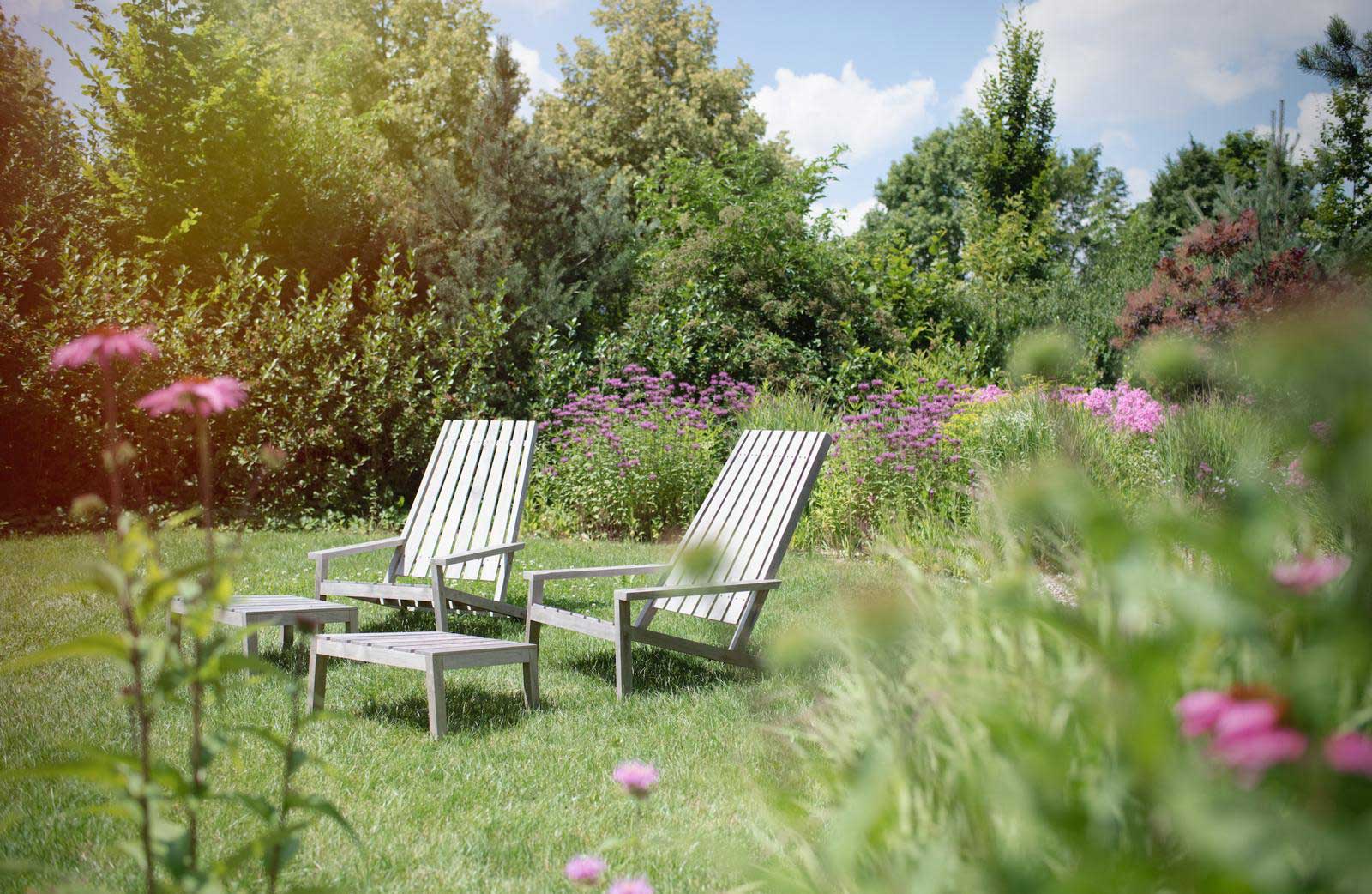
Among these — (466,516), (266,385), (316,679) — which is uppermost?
(266,385)

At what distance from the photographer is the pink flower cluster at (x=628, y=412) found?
26.0ft

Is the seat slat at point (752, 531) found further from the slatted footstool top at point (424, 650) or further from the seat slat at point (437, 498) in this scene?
the seat slat at point (437, 498)

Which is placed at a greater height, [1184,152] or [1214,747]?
[1184,152]

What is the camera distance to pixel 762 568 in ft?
12.8

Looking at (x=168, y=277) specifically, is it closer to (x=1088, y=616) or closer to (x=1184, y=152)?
(x=1088, y=616)

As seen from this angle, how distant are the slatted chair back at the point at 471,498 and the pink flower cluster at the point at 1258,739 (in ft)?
14.4

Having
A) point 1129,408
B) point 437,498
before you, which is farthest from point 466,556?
point 1129,408

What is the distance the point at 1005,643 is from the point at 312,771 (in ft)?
7.38

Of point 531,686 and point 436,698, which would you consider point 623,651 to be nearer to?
point 531,686

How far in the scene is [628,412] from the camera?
8.19 meters

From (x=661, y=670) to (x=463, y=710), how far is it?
3.09ft

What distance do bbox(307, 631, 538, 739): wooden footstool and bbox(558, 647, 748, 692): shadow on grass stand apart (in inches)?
21.7

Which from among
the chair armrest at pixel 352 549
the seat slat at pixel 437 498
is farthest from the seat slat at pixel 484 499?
the chair armrest at pixel 352 549

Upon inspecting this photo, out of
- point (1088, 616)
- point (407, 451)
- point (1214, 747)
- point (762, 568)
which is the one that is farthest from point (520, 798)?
point (407, 451)
